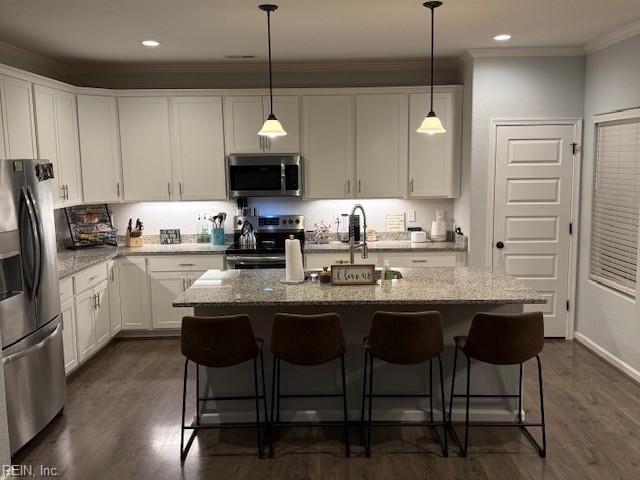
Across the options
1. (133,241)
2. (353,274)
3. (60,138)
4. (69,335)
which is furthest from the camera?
(133,241)

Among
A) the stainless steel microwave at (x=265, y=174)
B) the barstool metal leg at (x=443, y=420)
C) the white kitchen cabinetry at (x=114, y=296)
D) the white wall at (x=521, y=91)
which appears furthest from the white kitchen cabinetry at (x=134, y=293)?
the white wall at (x=521, y=91)

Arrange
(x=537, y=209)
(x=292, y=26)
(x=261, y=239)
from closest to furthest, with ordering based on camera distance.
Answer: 1. (x=292, y=26)
2. (x=537, y=209)
3. (x=261, y=239)

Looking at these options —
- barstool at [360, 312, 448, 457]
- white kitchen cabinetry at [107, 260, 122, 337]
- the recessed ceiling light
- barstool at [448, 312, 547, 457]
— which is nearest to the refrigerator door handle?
white kitchen cabinetry at [107, 260, 122, 337]

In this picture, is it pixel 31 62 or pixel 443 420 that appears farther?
pixel 31 62

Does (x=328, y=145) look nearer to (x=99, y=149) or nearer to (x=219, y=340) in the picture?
(x=99, y=149)

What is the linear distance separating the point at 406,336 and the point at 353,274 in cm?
66

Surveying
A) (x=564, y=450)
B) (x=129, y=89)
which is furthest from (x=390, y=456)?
(x=129, y=89)

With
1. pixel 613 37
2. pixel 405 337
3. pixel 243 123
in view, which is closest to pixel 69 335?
pixel 243 123

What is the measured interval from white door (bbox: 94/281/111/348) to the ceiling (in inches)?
81.7

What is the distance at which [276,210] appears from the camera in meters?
6.01

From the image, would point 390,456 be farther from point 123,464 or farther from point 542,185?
point 542,185

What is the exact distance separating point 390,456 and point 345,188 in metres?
2.98

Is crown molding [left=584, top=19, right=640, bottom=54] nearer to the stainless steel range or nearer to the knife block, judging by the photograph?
the stainless steel range

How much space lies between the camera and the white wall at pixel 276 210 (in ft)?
19.7
